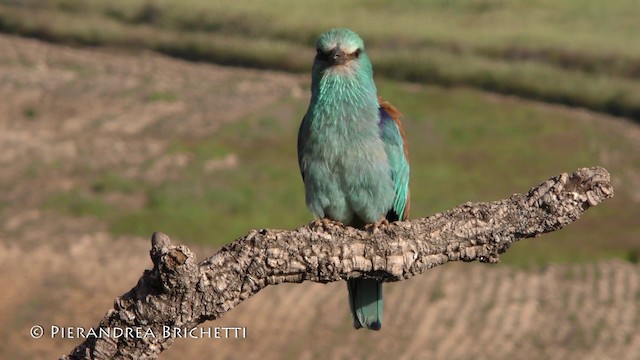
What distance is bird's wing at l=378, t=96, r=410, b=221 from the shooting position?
7.76 metres

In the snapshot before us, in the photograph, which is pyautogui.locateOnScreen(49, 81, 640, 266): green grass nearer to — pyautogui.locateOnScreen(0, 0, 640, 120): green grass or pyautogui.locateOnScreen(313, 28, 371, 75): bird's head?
pyautogui.locateOnScreen(0, 0, 640, 120): green grass

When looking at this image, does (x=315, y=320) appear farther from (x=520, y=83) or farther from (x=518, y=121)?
(x=520, y=83)

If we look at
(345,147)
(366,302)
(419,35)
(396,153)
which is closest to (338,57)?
(345,147)

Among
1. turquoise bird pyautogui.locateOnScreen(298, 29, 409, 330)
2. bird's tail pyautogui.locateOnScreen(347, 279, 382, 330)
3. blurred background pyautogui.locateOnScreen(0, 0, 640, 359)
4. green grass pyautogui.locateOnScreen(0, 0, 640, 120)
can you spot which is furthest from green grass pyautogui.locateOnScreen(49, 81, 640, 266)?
bird's tail pyautogui.locateOnScreen(347, 279, 382, 330)

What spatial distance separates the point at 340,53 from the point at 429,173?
52.2ft

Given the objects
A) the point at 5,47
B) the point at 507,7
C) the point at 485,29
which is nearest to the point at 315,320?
the point at 5,47

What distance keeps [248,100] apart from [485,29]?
10.5 metres

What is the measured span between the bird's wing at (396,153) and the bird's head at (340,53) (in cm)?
42

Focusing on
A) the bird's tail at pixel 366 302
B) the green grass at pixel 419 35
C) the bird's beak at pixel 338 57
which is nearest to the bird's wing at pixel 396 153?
the bird's beak at pixel 338 57

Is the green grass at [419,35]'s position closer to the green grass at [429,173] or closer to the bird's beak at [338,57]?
the green grass at [429,173]

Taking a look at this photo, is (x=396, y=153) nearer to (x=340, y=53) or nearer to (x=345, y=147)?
(x=345, y=147)

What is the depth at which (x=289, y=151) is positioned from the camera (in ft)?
78.3

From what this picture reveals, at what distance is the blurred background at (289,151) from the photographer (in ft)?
53.4

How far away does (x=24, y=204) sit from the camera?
19.9 meters
